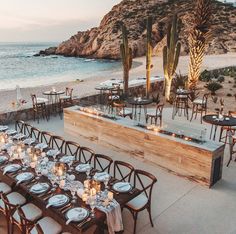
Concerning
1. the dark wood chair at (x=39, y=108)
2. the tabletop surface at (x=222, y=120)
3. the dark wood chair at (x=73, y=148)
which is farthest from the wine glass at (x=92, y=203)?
the dark wood chair at (x=39, y=108)

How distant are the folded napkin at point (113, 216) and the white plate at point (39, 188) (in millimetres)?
997

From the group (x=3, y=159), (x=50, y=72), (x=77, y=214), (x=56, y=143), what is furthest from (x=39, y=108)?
(x=50, y=72)

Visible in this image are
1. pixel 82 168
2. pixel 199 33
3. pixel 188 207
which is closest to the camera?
pixel 82 168

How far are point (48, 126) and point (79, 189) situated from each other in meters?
6.11

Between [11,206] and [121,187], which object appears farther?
[121,187]

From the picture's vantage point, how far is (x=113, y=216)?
13.6ft

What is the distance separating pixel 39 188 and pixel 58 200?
498 millimetres

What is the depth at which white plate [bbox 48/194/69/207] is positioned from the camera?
4152mm

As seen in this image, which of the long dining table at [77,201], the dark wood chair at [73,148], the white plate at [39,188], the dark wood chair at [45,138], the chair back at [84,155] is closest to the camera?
the long dining table at [77,201]

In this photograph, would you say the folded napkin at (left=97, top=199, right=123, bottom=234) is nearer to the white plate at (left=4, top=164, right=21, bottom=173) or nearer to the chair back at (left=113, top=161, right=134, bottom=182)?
the chair back at (left=113, top=161, right=134, bottom=182)

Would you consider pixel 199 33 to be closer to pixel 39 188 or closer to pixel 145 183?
pixel 145 183

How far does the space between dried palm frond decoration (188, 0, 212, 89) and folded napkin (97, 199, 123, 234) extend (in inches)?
439

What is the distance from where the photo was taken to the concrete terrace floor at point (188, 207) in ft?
15.9

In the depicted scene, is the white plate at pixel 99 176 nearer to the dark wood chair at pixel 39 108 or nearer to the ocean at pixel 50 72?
the dark wood chair at pixel 39 108
